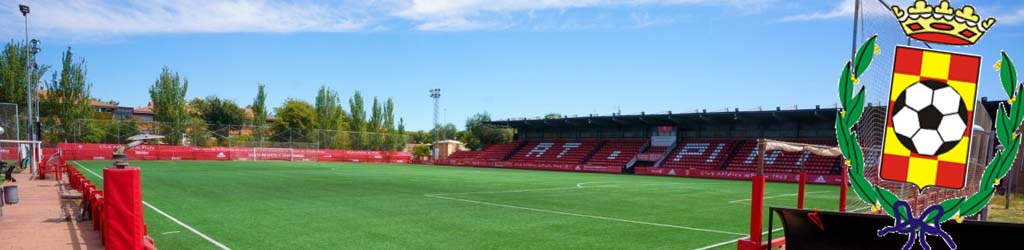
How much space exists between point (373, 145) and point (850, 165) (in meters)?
63.7

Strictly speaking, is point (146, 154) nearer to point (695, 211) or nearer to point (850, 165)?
point (695, 211)

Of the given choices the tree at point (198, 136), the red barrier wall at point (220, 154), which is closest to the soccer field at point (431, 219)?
the red barrier wall at point (220, 154)

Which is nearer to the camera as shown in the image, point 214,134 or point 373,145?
point 214,134

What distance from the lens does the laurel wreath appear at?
3.77m

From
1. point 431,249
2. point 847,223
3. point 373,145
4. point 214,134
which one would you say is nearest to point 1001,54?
point 847,223

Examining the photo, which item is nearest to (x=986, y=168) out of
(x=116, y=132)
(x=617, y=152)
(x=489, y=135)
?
(x=617, y=152)

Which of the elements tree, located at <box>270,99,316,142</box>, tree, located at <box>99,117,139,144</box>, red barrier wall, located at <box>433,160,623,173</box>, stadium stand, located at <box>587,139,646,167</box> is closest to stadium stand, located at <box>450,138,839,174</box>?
stadium stand, located at <box>587,139,646,167</box>

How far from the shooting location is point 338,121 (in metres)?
80.4

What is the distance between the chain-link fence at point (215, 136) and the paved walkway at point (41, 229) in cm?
3729

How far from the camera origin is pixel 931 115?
3.76m

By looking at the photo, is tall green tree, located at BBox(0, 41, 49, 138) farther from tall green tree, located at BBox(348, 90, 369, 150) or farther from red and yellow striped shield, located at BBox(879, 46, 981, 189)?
red and yellow striped shield, located at BBox(879, 46, 981, 189)

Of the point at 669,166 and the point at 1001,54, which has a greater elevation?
the point at 1001,54

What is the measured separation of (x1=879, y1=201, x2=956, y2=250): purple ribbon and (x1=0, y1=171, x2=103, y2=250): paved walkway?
1035cm

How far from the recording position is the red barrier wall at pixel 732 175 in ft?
111
